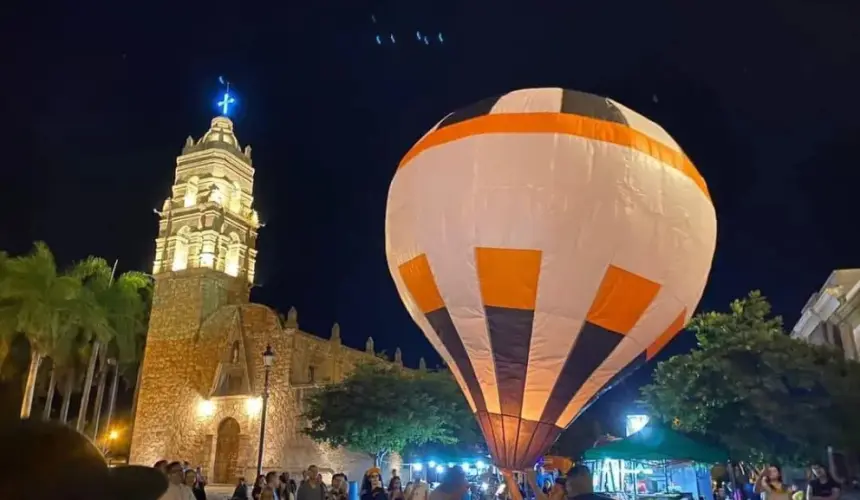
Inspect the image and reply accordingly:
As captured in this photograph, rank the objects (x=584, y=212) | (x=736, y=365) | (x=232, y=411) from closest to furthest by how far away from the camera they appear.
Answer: (x=584, y=212), (x=736, y=365), (x=232, y=411)

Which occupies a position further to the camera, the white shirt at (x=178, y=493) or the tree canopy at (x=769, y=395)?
the tree canopy at (x=769, y=395)

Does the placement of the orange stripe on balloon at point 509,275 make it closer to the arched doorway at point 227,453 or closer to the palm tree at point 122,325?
the arched doorway at point 227,453

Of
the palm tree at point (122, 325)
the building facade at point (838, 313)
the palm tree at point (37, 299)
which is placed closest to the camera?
the building facade at point (838, 313)

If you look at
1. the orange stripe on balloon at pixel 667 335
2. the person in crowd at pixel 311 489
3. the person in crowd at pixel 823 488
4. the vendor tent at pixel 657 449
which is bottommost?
the person in crowd at pixel 311 489

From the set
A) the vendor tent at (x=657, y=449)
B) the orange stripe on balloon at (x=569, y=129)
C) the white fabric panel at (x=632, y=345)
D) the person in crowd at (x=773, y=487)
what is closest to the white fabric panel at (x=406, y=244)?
the orange stripe on balloon at (x=569, y=129)

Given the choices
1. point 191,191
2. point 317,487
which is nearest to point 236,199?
point 191,191

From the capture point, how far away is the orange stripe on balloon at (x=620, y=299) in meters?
8.49

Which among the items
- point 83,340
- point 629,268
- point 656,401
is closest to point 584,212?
point 629,268

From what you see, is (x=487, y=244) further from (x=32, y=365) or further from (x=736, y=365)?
(x=32, y=365)

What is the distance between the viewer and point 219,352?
115 feet

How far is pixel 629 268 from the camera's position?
27.9 feet

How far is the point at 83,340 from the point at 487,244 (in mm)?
33563

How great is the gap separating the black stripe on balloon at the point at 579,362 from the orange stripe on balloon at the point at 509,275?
0.75 m

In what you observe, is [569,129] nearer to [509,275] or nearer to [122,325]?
[509,275]
